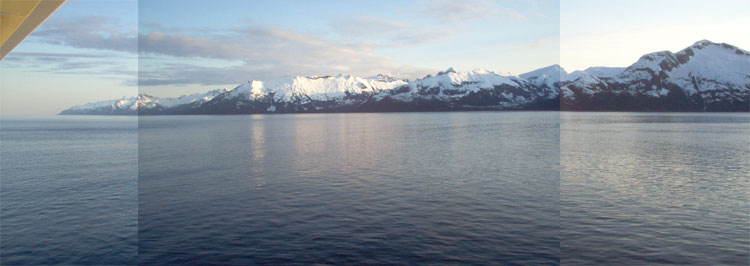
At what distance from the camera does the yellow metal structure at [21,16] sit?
37.9 feet

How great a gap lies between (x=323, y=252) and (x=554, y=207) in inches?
667

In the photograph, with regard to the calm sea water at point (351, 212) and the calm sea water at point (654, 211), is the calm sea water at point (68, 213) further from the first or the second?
the calm sea water at point (654, 211)

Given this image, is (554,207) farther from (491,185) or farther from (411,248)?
(411,248)

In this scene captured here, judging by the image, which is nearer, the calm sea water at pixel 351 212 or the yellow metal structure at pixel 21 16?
the yellow metal structure at pixel 21 16

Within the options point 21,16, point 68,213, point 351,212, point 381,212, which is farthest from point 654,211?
point 68,213

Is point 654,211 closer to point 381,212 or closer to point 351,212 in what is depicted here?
point 381,212

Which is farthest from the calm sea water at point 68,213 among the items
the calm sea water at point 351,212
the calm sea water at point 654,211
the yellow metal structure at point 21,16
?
the calm sea water at point 654,211

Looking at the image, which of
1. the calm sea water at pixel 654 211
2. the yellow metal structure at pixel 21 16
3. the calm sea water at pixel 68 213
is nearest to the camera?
the yellow metal structure at pixel 21 16

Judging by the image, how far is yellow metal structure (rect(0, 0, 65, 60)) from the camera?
11562 millimetres

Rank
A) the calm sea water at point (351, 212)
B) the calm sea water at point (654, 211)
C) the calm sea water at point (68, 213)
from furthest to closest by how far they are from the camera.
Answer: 1. the calm sea water at point (68, 213)
2. the calm sea water at point (351, 212)
3. the calm sea water at point (654, 211)

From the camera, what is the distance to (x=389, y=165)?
50625mm

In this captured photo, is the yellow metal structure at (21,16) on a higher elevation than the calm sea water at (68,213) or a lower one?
higher

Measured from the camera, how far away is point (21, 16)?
41.1ft

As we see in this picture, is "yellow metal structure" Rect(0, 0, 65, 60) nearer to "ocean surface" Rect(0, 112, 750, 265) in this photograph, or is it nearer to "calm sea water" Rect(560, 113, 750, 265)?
"ocean surface" Rect(0, 112, 750, 265)
